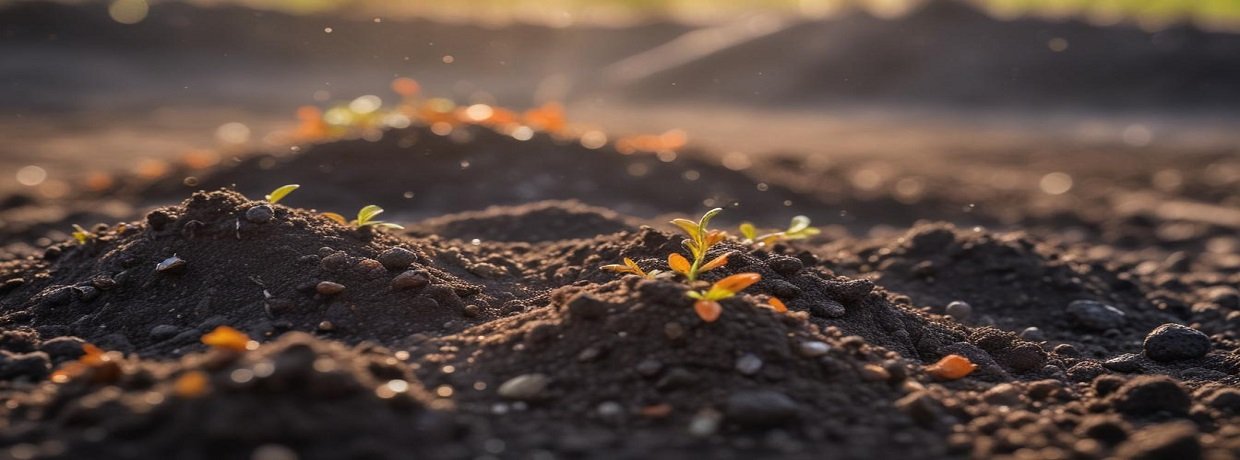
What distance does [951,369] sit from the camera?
2.62m

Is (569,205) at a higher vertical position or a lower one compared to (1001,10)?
lower

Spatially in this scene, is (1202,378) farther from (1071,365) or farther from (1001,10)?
(1001,10)

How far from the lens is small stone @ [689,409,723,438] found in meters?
2.10

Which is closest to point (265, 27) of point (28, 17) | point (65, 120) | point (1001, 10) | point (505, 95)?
point (28, 17)

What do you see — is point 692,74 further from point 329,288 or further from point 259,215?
point 329,288

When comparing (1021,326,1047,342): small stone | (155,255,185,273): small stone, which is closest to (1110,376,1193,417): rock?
(1021,326,1047,342): small stone

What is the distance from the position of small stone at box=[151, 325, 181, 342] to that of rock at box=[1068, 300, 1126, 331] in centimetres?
335

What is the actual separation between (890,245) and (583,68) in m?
19.4

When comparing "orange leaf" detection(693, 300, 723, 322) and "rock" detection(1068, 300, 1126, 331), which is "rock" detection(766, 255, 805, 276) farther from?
"rock" detection(1068, 300, 1126, 331)

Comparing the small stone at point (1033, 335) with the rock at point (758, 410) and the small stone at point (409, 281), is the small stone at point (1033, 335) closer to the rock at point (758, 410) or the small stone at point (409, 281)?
the rock at point (758, 410)

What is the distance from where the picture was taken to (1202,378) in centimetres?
307

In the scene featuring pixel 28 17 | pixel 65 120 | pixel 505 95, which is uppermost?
pixel 28 17

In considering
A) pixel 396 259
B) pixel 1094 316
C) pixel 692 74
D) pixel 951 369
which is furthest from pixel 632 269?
pixel 692 74

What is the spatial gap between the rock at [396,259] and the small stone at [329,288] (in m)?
0.20
